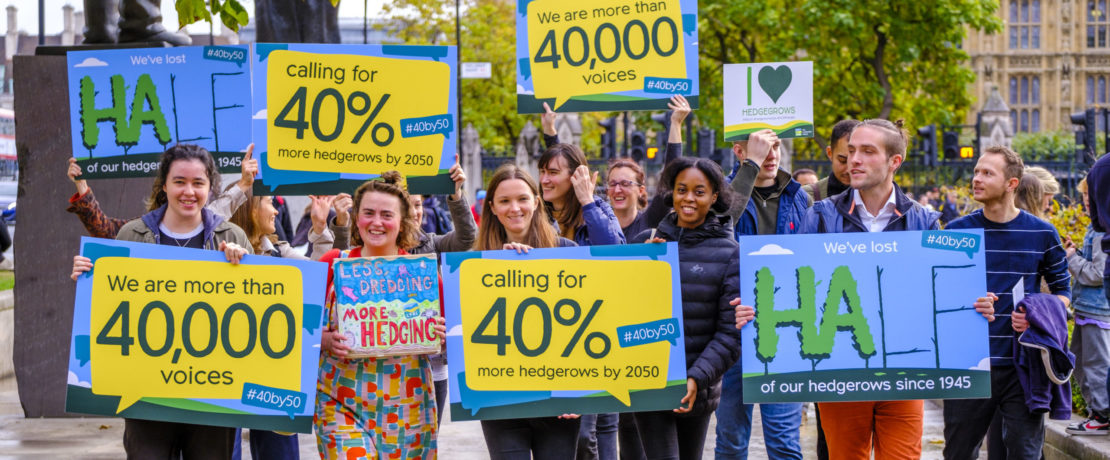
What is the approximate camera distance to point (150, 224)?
5.19 meters

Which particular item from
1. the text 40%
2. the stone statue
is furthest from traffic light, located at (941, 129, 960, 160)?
the text 40%

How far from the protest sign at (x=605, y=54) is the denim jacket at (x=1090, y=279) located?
129 inches

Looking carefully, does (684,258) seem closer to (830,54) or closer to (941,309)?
(941,309)

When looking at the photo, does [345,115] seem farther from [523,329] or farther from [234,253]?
[523,329]

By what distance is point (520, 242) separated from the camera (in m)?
5.18

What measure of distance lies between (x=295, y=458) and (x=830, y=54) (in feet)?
99.5

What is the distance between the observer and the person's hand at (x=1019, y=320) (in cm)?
532

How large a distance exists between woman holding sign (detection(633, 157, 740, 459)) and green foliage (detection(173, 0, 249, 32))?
210 cm

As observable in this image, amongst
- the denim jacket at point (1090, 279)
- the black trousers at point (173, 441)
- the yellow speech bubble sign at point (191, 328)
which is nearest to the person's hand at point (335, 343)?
A: the yellow speech bubble sign at point (191, 328)

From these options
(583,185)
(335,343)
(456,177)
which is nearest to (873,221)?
(583,185)

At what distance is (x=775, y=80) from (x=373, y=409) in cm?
288

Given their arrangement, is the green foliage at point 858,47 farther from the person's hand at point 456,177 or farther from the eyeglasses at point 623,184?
the person's hand at point 456,177

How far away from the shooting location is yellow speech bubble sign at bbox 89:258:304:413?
4.92 meters

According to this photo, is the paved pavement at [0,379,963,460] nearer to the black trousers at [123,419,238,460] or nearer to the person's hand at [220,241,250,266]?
the black trousers at [123,419,238,460]
